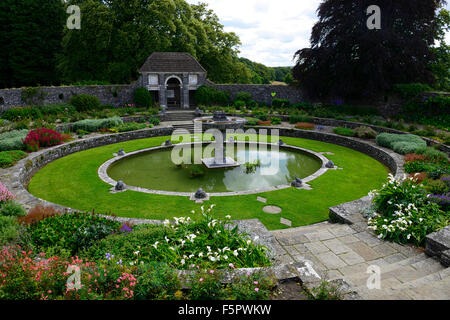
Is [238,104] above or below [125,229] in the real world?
above

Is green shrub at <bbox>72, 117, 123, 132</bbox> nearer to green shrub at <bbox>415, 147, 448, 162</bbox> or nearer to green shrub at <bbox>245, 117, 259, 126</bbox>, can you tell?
green shrub at <bbox>245, 117, 259, 126</bbox>

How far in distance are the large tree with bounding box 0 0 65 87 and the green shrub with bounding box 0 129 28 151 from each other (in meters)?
24.2

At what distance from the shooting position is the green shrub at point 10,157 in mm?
12555

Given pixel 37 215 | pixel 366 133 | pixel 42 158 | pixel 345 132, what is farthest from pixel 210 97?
pixel 37 215

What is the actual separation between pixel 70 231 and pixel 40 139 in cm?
1154

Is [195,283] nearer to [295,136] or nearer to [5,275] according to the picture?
[5,275]

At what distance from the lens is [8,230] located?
634 centimetres

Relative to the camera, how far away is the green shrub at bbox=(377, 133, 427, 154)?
14.2 metres

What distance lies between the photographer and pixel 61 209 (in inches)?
336

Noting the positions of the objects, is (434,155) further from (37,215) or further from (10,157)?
(10,157)

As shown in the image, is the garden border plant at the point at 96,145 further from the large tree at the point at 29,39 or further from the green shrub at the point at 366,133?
the large tree at the point at 29,39

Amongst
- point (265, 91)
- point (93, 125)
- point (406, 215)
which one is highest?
point (265, 91)

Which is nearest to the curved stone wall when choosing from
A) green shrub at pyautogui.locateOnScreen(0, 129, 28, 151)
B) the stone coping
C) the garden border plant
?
the garden border plant

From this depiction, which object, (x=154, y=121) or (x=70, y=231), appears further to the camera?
(x=154, y=121)
